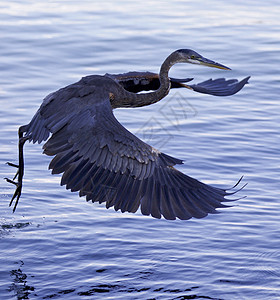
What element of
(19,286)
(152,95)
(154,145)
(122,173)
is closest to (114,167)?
(122,173)

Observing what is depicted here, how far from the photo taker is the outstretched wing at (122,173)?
6867 mm

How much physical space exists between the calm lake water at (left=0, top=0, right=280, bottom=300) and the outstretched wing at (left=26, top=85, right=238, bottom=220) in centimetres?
84

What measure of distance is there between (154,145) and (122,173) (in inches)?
135

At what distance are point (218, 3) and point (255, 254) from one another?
9.52m

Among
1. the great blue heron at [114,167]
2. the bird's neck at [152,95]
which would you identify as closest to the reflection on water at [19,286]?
the great blue heron at [114,167]

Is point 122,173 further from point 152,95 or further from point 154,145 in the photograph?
point 154,145

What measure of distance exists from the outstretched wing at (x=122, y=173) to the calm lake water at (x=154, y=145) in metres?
0.84

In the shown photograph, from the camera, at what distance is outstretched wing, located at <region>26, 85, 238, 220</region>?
6.87 meters

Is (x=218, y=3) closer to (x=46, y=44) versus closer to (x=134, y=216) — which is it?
(x=46, y=44)

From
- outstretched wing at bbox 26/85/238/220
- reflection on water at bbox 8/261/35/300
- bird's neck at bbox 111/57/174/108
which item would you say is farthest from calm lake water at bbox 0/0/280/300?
bird's neck at bbox 111/57/174/108

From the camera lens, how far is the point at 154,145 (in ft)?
34.3

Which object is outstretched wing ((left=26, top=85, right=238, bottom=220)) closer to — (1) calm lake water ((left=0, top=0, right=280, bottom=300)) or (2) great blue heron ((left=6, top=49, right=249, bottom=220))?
(2) great blue heron ((left=6, top=49, right=249, bottom=220))

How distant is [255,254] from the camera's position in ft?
25.6

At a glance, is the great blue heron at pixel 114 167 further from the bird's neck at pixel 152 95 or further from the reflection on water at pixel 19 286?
the reflection on water at pixel 19 286
